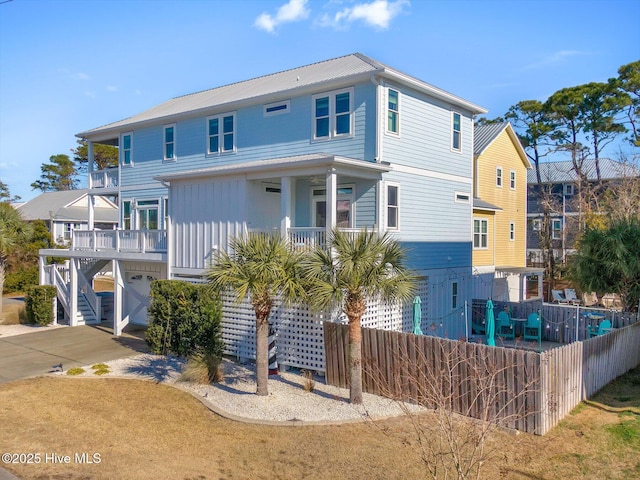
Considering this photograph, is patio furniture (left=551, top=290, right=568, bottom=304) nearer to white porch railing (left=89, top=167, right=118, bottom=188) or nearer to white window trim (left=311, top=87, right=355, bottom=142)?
white window trim (left=311, top=87, right=355, bottom=142)

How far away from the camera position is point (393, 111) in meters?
16.1

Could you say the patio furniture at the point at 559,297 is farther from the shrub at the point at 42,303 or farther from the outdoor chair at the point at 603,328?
the shrub at the point at 42,303

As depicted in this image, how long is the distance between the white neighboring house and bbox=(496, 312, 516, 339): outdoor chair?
31593mm

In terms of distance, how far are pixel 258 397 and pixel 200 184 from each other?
25.0 ft

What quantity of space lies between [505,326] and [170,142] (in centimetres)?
1489

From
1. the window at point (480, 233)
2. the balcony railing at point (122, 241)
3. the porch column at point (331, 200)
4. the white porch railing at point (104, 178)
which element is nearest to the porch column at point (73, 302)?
the balcony railing at point (122, 241)

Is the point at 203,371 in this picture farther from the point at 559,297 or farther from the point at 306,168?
the point at 559,297

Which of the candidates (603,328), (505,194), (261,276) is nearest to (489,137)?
(505,194)

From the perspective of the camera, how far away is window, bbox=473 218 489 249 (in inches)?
950

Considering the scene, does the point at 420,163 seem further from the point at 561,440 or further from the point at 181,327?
the point at 561,440

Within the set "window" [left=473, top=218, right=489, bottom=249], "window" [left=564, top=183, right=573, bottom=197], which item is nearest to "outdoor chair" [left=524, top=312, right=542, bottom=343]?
"window" [left=473, top=218, right=489, bottom=249]

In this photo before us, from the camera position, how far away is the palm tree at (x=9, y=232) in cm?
2208

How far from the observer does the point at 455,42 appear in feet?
48.8

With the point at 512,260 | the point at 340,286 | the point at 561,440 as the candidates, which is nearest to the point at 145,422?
the point at 340,286
